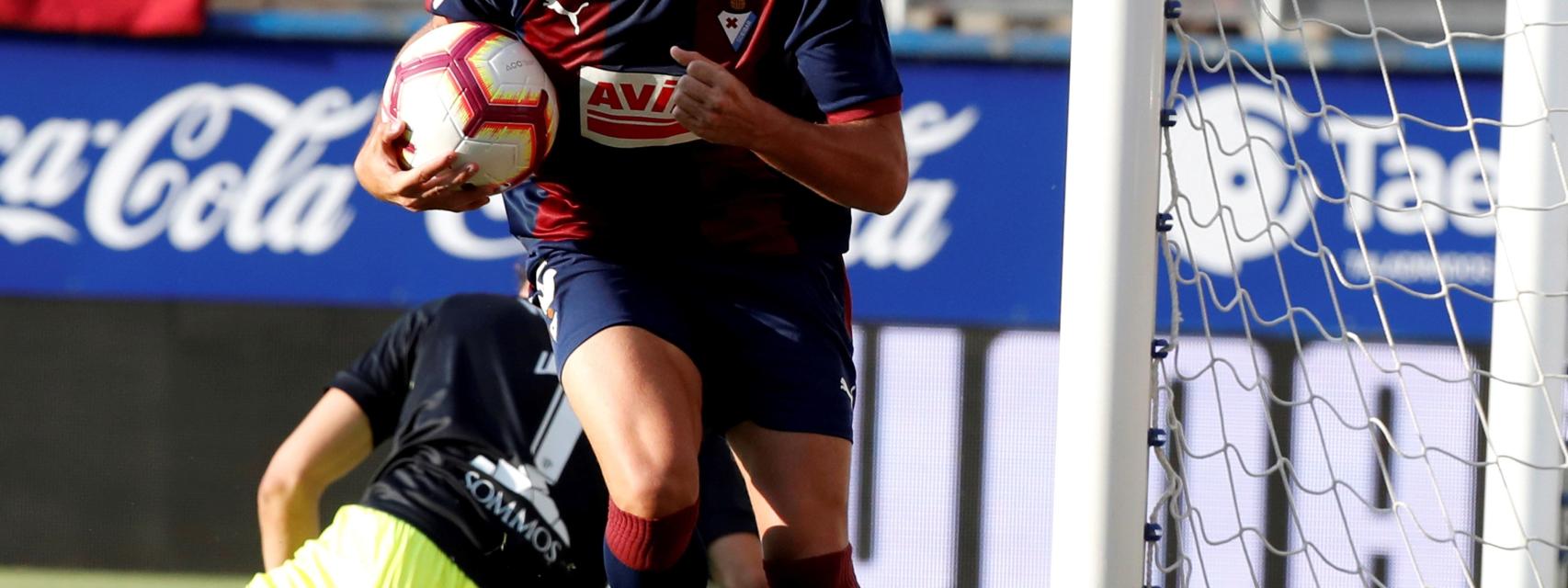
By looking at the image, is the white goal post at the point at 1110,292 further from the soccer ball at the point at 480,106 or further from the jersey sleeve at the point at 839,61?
the soccer ball at the point at 480,106

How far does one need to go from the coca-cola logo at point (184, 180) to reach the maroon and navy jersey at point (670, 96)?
9.03ft

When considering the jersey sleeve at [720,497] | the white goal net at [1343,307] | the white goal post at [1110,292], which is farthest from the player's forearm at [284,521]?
the white goal net at [1343,307]

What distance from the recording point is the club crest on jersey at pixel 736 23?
261 centimetres

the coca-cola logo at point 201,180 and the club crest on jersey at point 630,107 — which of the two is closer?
the club crest on jersey at point 630,107

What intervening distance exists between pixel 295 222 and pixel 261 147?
0.28 meters

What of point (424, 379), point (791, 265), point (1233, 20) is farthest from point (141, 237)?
point (1233, 20)

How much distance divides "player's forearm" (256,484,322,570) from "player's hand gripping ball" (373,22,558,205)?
158 cm

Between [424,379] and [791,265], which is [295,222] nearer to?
[424,379]

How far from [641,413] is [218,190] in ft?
11.1

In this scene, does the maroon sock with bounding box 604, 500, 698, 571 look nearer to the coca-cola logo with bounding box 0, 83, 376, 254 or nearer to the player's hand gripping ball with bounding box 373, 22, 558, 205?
the player's hand gripping ball with bounding box 373, 22, 558, 205

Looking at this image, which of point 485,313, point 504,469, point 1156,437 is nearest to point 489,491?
point 504,469

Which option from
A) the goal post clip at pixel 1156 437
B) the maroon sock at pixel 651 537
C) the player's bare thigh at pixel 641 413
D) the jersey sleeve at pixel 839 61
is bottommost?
the maroon sock at pixel 651 537

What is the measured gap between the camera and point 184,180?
5285mm

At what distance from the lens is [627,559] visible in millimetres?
2395
